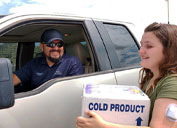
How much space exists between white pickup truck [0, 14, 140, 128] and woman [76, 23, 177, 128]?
0.52m

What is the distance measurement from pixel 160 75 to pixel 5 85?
0.84 m

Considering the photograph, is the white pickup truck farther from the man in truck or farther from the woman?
the woman

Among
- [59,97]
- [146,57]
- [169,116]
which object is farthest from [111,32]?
[169,116]

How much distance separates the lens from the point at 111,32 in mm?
2684

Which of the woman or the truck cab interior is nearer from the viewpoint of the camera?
the woman

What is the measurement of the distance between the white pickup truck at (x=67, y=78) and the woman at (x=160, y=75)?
516 millimetres

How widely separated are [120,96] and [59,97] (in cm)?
75

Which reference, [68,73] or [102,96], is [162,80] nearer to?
[102,96]

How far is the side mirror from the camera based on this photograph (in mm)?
1241

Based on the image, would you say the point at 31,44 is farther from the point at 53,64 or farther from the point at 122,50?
the point at 122,50

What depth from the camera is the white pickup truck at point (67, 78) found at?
1765 mm

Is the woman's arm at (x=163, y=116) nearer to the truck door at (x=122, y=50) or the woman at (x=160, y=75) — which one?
the woman at (x=160, y=75)

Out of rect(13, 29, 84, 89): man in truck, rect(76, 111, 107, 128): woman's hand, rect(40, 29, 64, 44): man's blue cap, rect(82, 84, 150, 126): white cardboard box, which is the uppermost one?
rect(40, 29, 64, 44): man's blue cap

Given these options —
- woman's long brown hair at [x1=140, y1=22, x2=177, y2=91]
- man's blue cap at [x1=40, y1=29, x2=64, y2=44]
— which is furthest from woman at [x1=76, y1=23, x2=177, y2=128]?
man's blue cap at [x1=40, y1=29, x2=64, y2=44]
